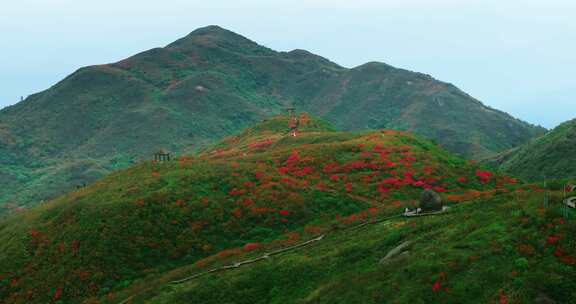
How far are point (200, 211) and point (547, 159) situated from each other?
286 ft

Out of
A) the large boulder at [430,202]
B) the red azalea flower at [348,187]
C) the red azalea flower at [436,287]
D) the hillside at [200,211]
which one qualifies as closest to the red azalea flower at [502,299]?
the red azalea flower at [436,287]

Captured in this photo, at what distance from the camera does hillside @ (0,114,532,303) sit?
40.6 m

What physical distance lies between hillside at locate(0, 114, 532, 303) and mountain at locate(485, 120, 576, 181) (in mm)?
45205

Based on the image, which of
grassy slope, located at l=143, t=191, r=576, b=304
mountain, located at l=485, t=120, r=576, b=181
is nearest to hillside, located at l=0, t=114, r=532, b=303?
grassy slope, located at l=143, t=191, r=576, b=304

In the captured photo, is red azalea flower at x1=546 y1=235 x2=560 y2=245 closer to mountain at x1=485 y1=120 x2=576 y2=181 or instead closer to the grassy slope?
the grassy slope

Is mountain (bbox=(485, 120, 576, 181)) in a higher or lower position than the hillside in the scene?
lower

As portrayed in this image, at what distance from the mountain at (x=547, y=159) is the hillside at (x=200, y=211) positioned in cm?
4520

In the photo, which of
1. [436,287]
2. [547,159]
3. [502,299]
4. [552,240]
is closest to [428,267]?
[436,287]

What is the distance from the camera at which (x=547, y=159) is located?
104 m

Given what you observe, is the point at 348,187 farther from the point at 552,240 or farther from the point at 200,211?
the point at 552,240

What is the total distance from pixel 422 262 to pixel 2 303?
35023 millimetres

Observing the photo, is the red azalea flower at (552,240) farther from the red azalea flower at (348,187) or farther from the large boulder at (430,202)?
the red azalea flower at (348,187)

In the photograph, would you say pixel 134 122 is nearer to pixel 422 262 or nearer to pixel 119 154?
pixel 119 154

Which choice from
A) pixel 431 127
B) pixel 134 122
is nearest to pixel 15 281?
pixel 134 122
